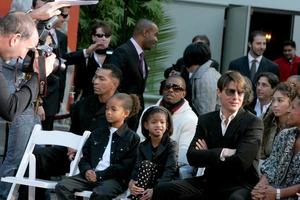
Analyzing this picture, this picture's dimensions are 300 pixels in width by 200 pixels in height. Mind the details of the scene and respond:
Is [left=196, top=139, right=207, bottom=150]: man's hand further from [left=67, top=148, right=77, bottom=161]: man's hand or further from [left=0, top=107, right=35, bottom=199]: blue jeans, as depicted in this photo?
[left=0, top=107, right=35, bottom=199]: blue jeans

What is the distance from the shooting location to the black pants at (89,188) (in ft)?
23.2

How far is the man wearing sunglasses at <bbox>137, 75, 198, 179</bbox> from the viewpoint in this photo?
7.43 metres

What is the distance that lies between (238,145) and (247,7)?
24.1 ft

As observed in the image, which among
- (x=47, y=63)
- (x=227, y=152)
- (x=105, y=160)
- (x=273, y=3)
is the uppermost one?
(x=273, y=3)

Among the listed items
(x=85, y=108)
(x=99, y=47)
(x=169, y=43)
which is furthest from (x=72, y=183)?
(x=169, y=43)

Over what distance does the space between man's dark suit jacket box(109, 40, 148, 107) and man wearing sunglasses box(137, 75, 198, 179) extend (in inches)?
27.7

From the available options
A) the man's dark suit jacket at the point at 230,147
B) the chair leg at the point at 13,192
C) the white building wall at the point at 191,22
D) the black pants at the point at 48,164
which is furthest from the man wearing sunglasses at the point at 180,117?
the white building wall at the point at 191,22

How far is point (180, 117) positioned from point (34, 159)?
1.41 meters

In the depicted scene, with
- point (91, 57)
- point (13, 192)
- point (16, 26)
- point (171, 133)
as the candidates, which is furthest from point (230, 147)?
point (91, 57)

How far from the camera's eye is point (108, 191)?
710cm

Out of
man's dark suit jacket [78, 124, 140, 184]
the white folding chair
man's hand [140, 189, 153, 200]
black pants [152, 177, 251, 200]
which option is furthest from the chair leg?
black pants [152, 177, 251, 200]

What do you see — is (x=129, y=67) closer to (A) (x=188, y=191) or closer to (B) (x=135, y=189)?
(B) (x=135, y=189)

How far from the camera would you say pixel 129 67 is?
8609mm

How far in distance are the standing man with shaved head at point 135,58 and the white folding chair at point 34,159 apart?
3.65 feet
